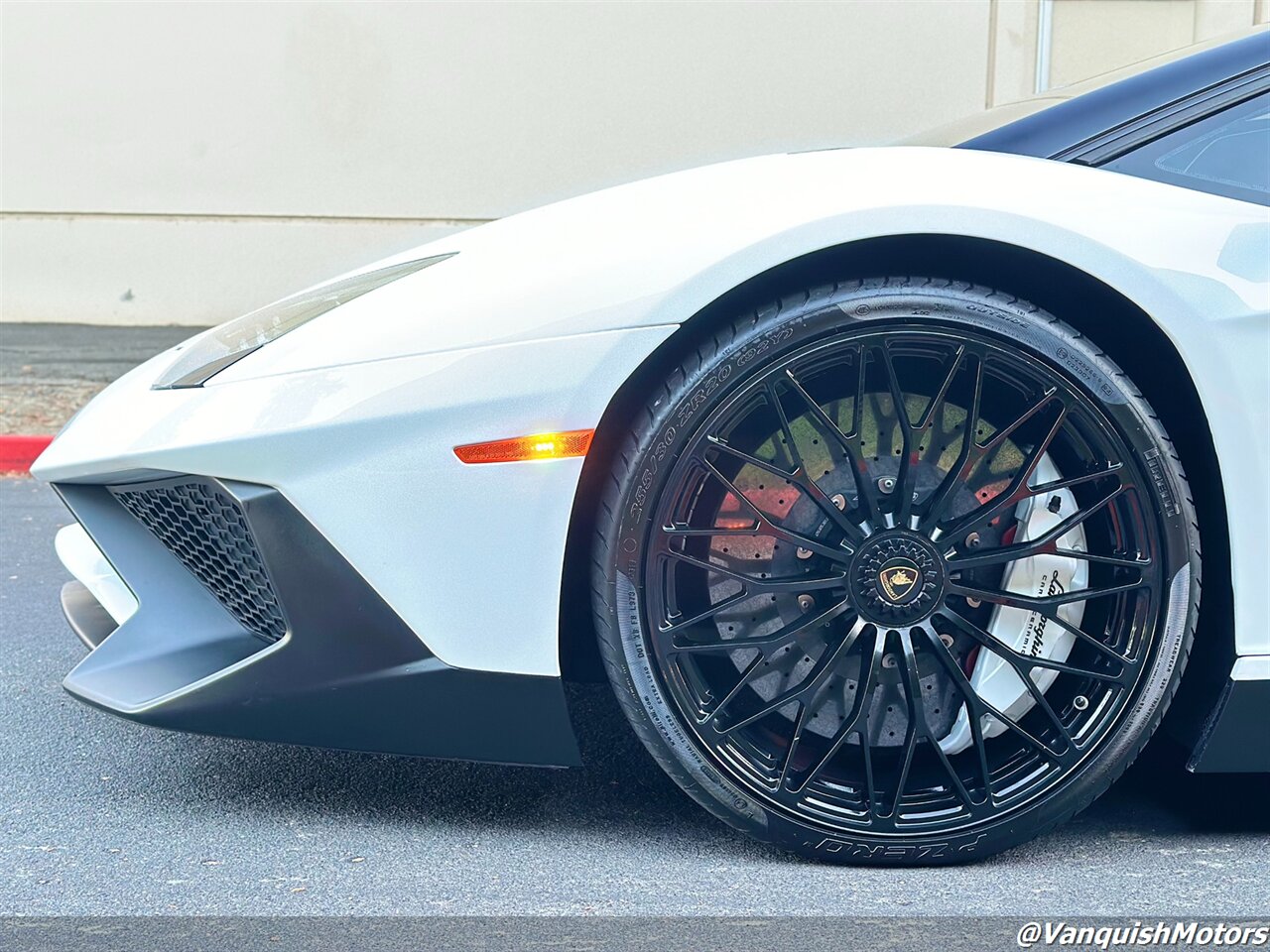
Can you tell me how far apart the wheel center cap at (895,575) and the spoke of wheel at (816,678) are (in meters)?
0.04

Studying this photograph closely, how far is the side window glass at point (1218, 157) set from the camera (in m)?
1.88

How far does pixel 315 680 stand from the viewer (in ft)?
6.13

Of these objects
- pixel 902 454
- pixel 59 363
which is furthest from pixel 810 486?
pixel 59 363

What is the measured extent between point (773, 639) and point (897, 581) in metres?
0.20

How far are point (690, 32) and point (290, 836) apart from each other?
753 cm

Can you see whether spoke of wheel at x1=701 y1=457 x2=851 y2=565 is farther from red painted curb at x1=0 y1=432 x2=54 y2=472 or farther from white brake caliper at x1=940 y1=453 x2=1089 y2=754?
red painted curb at x1=0 y1=432 x2=54 y2=472

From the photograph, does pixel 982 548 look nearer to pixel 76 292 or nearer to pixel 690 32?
pixel 690 32

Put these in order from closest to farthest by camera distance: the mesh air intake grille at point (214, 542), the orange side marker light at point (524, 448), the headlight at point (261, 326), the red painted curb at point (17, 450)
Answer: the orange side marker light at point (524, 448), the mesh air intake grille at point (214, 542), the headlight at point (261, 326), the red painted curb at point (17, 450)

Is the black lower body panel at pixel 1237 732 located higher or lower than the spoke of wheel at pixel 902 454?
lower

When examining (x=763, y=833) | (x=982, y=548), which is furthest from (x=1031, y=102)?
(x=763, y=833)

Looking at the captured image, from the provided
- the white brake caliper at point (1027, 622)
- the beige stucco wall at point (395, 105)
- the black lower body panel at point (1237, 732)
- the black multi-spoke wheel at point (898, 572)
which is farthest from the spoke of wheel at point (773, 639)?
the beige stucco wall at point (395, 105)

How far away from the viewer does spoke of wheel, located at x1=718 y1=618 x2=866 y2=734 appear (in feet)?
6.11

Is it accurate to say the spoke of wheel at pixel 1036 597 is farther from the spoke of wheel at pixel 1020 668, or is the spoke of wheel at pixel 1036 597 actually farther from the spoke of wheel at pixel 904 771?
the spoke of wheel at pixel 904 771

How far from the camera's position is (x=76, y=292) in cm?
900
